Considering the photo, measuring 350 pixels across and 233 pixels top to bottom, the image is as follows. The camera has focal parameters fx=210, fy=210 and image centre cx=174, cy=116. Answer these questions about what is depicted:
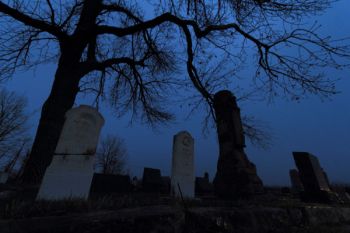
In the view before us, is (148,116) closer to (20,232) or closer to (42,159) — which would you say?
(42,159)

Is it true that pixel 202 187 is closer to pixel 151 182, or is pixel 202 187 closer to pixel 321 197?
pixel 151 182

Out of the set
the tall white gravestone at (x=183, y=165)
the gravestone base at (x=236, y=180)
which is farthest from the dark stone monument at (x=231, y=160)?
the tall white gravestone at (x=183, y=165)

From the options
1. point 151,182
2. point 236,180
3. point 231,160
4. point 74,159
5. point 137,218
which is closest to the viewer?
point 137,218

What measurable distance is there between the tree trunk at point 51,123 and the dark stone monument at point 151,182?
5402 millimetres

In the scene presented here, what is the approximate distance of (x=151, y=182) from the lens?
10531mm

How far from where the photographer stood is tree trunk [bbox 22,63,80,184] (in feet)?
18.6

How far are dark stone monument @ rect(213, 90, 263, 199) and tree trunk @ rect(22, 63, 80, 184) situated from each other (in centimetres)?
466

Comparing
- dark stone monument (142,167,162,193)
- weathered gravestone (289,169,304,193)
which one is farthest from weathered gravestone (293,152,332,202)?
dark stone monument (142,167,162,193)

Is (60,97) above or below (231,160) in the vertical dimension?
above

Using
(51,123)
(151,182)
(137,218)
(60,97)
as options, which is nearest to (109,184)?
(151,182)

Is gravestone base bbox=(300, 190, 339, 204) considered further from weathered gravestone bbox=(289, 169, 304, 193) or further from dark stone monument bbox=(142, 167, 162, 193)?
weathered gravestone bbox=(289, 169, 304, 193)

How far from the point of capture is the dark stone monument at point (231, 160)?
4.96 m

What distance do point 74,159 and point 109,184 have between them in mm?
4535

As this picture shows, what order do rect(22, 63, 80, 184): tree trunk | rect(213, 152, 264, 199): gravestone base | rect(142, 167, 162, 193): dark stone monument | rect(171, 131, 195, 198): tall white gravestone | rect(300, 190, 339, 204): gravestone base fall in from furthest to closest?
1. rect(142, 167, 162, 193): dark stone monument
2. rect(300, 190, 339, 204): gravestone base
3. rect(171, 131, 195, 198): tall white gravestone
4. rect(22, 63, 80, 184): tree trunk
5. rect(213, 152, 264, 199): gravestone base
